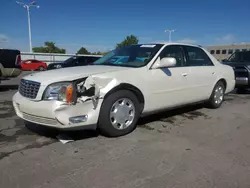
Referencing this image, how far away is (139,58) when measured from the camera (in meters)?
4.24

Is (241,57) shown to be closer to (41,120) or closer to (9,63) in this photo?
(41,120)

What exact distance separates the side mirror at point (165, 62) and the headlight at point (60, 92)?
1.61 metres

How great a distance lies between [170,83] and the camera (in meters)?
Result: 4.26

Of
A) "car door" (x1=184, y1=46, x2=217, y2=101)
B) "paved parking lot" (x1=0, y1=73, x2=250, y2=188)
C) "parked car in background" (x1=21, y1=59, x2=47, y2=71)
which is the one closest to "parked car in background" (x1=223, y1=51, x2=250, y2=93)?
"car door" (x1=184, y1=46, x2=217, y2=101)

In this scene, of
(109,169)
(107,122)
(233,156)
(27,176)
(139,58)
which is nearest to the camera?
(27,176)

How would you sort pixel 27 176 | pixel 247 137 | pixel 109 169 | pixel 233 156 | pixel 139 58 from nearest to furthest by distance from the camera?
pixel 27 176 < pixel 109 169 < pixel 233 156 < pixel 247 137 < pixel 139 58

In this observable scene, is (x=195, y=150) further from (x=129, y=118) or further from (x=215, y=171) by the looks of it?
(x=129, y=118)

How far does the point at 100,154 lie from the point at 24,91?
155 cm

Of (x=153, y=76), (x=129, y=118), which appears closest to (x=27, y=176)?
(x=129, y=118)

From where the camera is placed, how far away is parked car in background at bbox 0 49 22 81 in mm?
8477

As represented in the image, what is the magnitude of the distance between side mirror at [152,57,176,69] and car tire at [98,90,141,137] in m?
0.73

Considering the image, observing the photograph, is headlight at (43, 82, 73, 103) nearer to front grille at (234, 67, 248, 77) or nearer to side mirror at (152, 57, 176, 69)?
side mirror at (152, 57, 176, 69)

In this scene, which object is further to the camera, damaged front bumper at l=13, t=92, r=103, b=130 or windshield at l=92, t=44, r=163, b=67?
windshield at l=92, t=44, r=163, b=67

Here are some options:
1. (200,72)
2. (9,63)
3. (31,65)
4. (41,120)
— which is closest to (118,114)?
(41,120)
